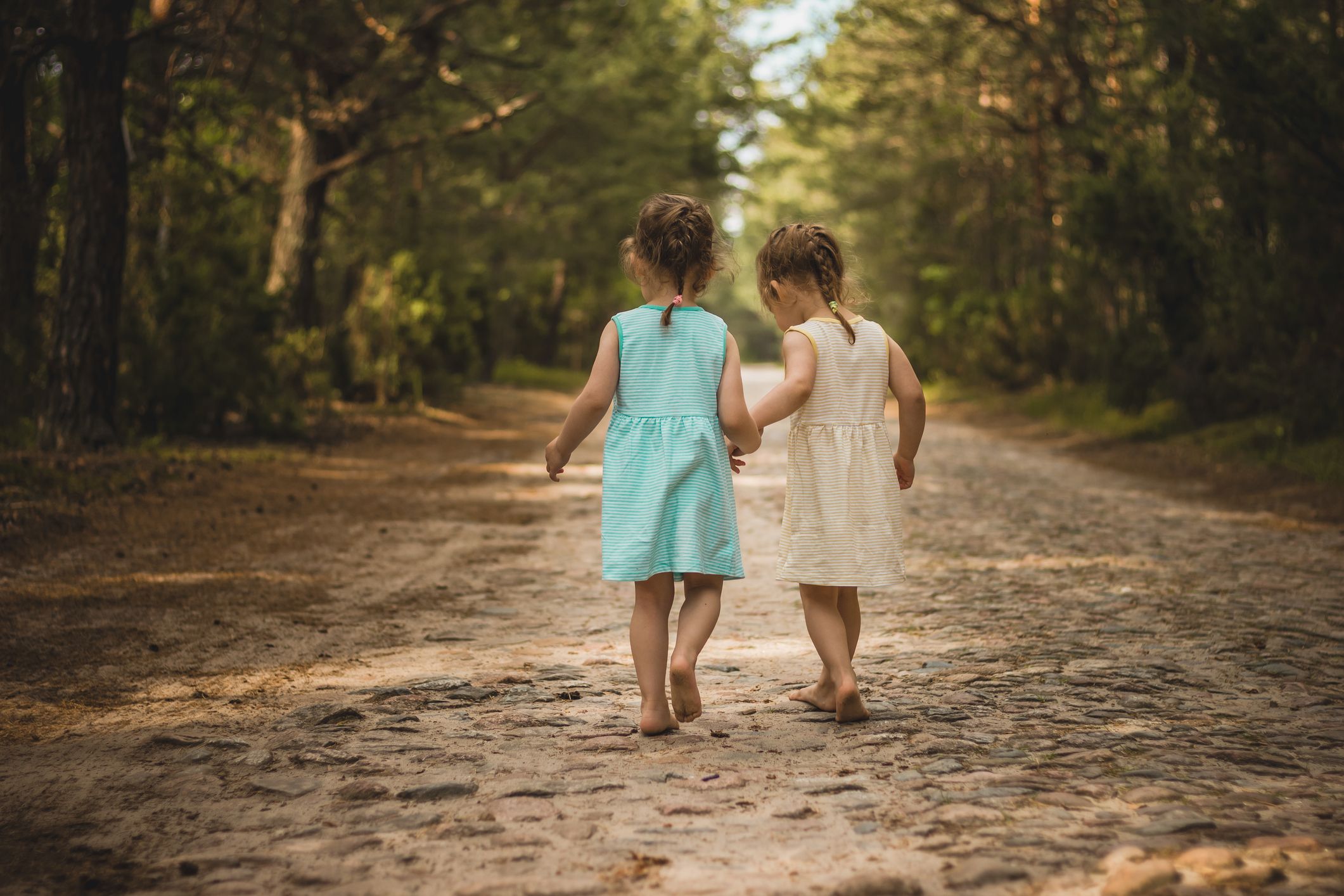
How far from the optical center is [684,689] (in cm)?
418

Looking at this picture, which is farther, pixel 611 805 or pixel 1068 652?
pixel 1068 652

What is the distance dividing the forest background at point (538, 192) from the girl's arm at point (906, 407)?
0.68 metres

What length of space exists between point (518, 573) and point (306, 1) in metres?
8.63

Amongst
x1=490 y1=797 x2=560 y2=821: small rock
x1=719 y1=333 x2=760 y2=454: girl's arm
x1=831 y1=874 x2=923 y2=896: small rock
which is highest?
x1=719 y1=333 x2=760 y2=454: girl's arm

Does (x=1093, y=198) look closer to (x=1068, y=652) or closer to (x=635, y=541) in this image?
(x=1068, y=652)

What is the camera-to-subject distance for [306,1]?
531 inches

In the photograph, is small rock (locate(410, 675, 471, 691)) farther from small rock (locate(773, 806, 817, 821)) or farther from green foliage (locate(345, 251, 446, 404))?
green foliage (locate(345, 251, 446, 404))

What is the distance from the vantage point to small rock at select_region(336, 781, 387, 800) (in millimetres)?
3520

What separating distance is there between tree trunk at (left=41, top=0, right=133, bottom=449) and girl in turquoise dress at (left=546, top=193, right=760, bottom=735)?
7907mm

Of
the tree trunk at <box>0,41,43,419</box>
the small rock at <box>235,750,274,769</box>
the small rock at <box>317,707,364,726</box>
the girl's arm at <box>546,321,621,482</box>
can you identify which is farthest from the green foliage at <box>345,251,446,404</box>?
the small rock at <box>235,750,274,769</box>

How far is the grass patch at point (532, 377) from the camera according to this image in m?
30.3

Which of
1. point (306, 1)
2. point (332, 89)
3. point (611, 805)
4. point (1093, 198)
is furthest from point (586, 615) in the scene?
point (332, 89)

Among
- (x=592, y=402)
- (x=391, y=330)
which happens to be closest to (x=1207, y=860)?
(x=592, y=402)

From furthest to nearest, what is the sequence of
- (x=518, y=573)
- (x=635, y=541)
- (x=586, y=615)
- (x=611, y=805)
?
1. (x=518, y=573)
2. (x=586, y=615)
3. (x=635, y=541)
4. (x=611, y=805)
